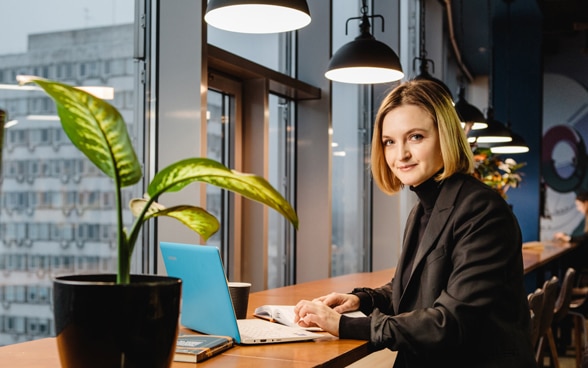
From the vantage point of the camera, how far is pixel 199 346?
71.6 inches

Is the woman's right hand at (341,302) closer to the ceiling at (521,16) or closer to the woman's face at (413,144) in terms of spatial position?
the woman's face at (413,144)

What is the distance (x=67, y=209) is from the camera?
304 centimetres

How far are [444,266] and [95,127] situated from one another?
122cm

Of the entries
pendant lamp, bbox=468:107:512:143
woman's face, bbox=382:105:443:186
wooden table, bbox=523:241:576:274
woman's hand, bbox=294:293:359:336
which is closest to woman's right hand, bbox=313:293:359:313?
woman's hand, bbox=294:293:359:336

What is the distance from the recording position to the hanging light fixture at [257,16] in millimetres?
2439

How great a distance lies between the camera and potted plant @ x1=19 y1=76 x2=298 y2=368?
3.81 feet

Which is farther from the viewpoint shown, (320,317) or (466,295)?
(320,317)

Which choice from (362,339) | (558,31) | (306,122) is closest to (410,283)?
(362,339)

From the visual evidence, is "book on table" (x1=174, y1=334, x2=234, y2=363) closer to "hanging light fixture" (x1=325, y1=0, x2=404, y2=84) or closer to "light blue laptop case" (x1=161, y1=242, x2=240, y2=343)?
"light blue laptop case" (x1=161, y1=242, x2=240, y2=343)

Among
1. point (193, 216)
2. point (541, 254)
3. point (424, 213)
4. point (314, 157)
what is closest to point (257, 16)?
point (424, 213)

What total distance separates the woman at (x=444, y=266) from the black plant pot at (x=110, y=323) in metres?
0.93

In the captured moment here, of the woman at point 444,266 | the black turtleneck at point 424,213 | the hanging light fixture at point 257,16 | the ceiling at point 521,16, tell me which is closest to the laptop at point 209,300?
the woman at point 444,266

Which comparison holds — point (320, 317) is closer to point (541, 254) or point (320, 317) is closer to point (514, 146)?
point (541, 254)

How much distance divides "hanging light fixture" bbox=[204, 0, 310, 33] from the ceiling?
661 centimetres
